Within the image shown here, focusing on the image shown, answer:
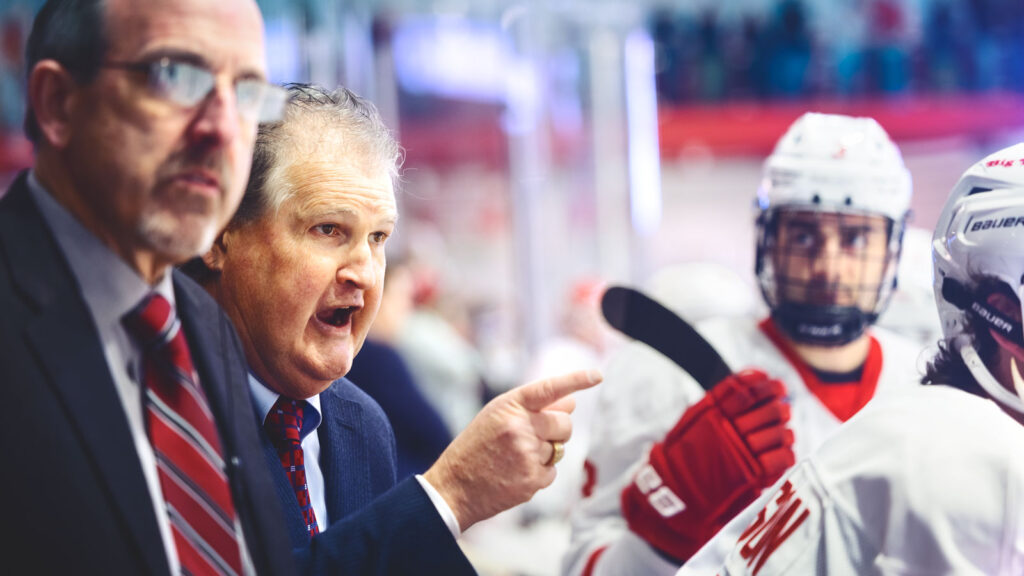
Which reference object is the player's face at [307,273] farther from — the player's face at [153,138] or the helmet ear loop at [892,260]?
the helmet ear loop at [892,260]

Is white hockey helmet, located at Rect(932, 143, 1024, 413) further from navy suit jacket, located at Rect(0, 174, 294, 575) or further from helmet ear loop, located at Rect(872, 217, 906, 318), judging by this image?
navy suit jacket, located at Rect(0, 174, 294, 575)

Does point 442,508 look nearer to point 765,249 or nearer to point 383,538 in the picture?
point 383,538

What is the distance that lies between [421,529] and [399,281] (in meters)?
2.68

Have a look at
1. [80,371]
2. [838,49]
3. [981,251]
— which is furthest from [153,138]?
[838,49]

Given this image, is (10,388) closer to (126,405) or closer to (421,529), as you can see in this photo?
(126,405)

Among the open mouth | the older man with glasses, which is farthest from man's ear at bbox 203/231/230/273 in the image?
the older man with glasses

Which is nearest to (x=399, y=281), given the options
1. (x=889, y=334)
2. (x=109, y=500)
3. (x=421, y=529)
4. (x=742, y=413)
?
(x=889, y=334)

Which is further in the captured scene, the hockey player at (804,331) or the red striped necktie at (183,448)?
the hockey player at (804,331)

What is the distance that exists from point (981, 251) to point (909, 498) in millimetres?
313

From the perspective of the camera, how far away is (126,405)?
2.46ft

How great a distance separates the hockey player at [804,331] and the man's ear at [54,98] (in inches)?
39.8

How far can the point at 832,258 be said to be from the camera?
5.67ft

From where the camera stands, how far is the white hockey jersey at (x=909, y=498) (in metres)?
0.90

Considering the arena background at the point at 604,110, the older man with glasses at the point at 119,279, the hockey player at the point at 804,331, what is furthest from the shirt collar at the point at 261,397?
the arena background at the point at 604,110
